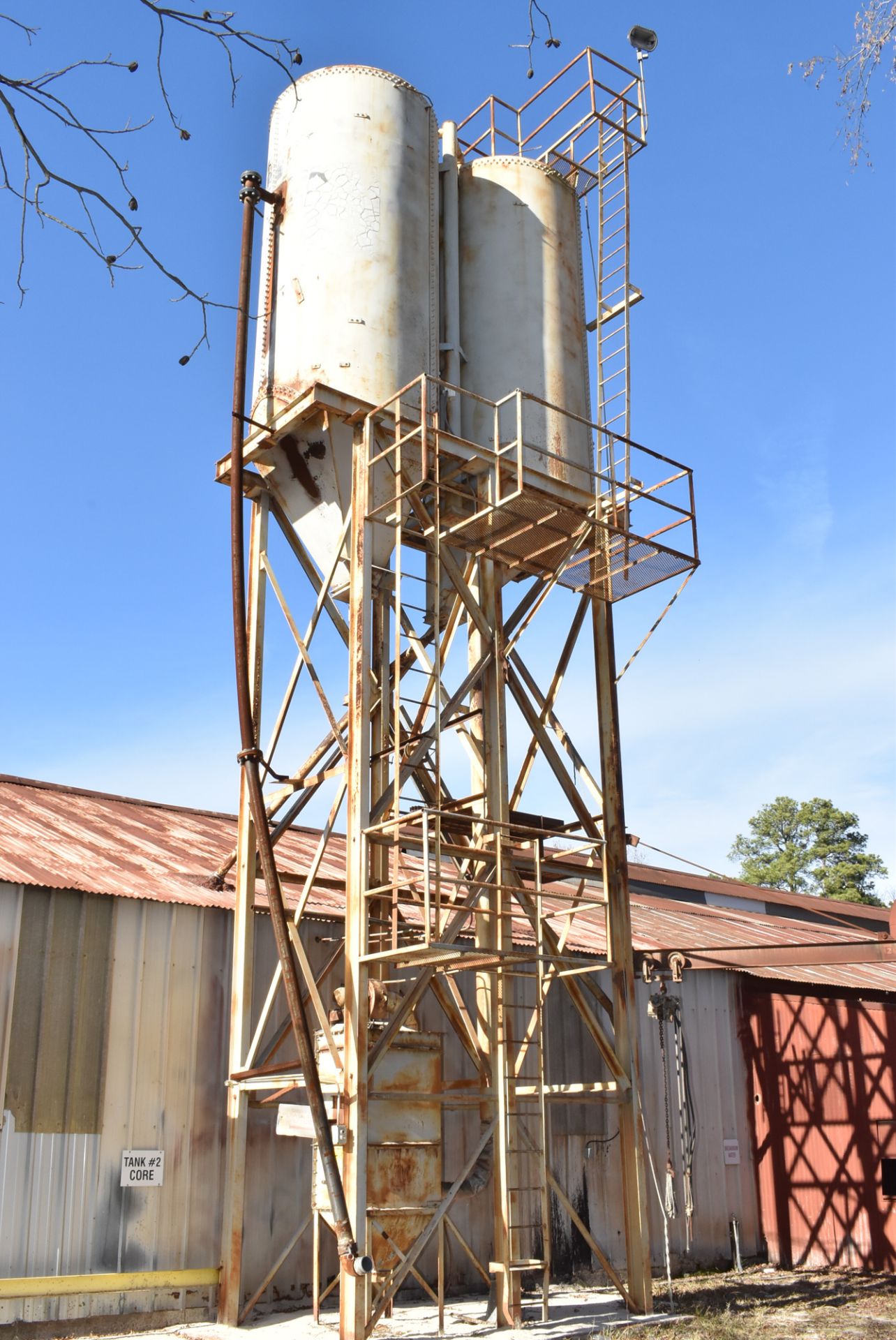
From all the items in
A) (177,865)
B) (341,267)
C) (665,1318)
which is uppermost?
(341,267)

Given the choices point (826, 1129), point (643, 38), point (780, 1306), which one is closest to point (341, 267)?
point (643, 38)

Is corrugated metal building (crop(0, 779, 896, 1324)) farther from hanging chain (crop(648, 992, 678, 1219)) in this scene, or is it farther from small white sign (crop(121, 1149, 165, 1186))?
hanging chain (crop(648, 992, 678, 1219))

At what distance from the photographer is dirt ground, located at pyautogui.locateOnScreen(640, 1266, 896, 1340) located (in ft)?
47.3

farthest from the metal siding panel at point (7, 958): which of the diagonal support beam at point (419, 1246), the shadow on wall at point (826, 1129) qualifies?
the shadow on wall at point (826, 1129)

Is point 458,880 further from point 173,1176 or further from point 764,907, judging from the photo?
point 764,907

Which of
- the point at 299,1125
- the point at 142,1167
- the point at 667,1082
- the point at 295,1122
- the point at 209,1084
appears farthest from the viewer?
the point at 667,1082

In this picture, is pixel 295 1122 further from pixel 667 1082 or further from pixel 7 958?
pixel 667 1082

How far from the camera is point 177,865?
17828mm

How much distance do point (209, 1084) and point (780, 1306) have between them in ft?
26.8

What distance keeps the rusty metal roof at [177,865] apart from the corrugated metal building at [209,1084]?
0.07m

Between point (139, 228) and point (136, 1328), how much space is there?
1294 cm

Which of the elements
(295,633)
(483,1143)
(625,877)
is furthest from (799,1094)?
(295,633)

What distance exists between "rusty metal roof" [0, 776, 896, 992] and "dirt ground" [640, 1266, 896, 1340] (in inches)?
190

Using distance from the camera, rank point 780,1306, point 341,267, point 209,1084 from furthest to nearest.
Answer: point 780,1306 < point 341,267 < point 209,1084
